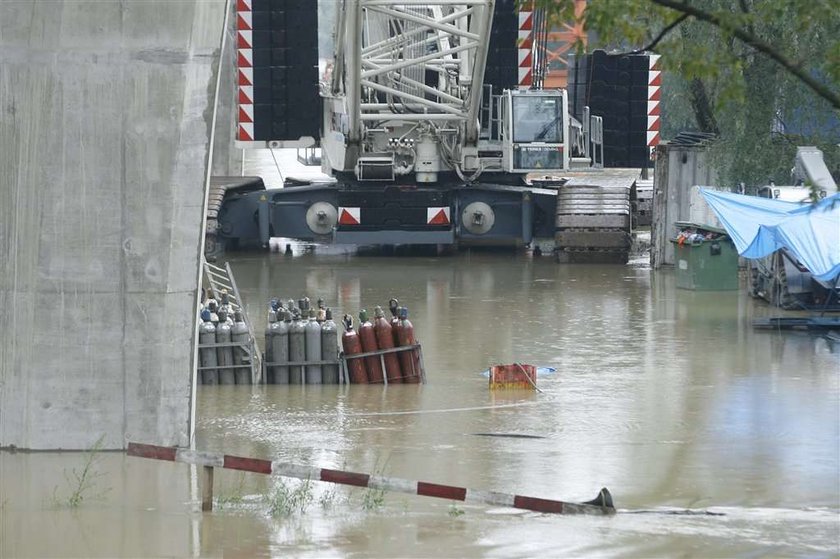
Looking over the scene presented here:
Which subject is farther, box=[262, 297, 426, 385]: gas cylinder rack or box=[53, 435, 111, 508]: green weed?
box=[262, 297, 426, 385]: gas cylinder rack

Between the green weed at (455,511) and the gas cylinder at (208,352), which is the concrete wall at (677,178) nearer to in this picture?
the gas cylinder at (208,352)

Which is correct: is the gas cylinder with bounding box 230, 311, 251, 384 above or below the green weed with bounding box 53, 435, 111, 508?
above

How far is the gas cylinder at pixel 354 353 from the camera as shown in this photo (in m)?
15.6

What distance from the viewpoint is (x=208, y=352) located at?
15445 millimetres

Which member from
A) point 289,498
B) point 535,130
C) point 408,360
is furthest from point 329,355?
point 535,130

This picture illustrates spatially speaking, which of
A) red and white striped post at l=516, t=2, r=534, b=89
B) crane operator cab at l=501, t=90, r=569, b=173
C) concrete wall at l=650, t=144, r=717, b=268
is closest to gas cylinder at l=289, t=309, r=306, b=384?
concrete wall at l=650, t=144, r=717, b=268

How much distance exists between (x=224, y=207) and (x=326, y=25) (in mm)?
41891

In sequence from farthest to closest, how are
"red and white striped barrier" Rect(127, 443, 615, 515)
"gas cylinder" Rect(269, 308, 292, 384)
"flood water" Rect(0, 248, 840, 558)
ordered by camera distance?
"gas cylinder" Rect(269, 308, 292, 384) → "flood water" Rect(0, 248, 840, 558) → "red and white striped barrier" Rect(127, 443, 615, 515)

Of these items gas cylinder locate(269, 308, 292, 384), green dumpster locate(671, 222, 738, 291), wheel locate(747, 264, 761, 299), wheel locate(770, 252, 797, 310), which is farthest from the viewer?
green dumpster locate(671, 222, 738, 291)

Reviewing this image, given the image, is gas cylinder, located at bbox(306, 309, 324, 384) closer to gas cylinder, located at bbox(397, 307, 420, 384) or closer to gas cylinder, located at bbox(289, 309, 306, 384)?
gas cylinder, located at bbox(289, 309, 306, 384)

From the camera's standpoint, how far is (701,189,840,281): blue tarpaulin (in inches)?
712

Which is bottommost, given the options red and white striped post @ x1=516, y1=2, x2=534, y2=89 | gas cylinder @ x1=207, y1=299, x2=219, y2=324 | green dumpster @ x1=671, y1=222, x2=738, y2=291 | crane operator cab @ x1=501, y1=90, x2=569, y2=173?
gas cylinder @ x1=207, y1=299, x2=219, y2=324

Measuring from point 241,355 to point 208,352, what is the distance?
318mm

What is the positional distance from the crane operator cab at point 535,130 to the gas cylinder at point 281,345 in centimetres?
1098
